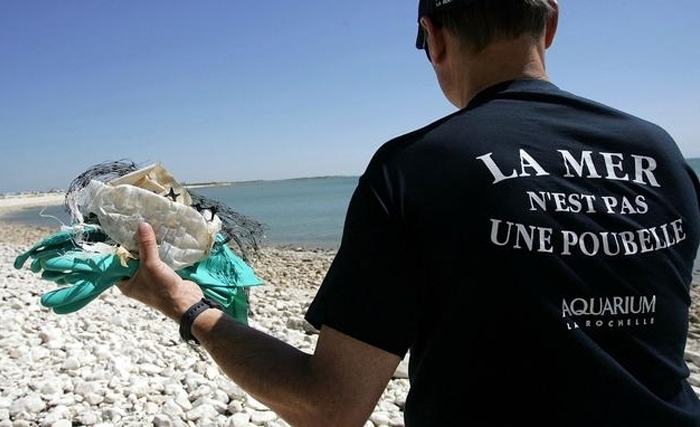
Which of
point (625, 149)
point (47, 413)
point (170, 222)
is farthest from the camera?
point (47, 413)

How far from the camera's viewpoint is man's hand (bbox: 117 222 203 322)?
5.13 feet

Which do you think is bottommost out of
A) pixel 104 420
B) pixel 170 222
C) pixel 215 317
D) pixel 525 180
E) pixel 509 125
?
pixel 104 420

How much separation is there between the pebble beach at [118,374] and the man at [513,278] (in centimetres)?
166

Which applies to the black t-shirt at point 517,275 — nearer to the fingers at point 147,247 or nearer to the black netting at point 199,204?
the fingers at point 147,247

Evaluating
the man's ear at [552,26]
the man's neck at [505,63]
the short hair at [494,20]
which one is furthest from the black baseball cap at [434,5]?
the man's ear at [552,26]

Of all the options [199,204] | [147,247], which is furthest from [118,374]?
[147,247]

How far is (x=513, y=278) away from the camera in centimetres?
103

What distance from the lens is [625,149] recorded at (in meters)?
1.18

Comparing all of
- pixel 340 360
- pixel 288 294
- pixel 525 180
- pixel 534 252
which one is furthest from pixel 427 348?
pixel 288 294

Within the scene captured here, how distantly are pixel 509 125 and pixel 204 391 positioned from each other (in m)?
3.72

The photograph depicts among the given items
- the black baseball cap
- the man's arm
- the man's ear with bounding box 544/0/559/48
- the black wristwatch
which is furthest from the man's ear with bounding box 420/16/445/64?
the black wristwatch

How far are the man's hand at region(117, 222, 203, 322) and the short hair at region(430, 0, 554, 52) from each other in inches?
40.3

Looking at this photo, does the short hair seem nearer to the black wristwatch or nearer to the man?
the man

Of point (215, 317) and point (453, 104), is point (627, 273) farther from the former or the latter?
point (215, 317)
